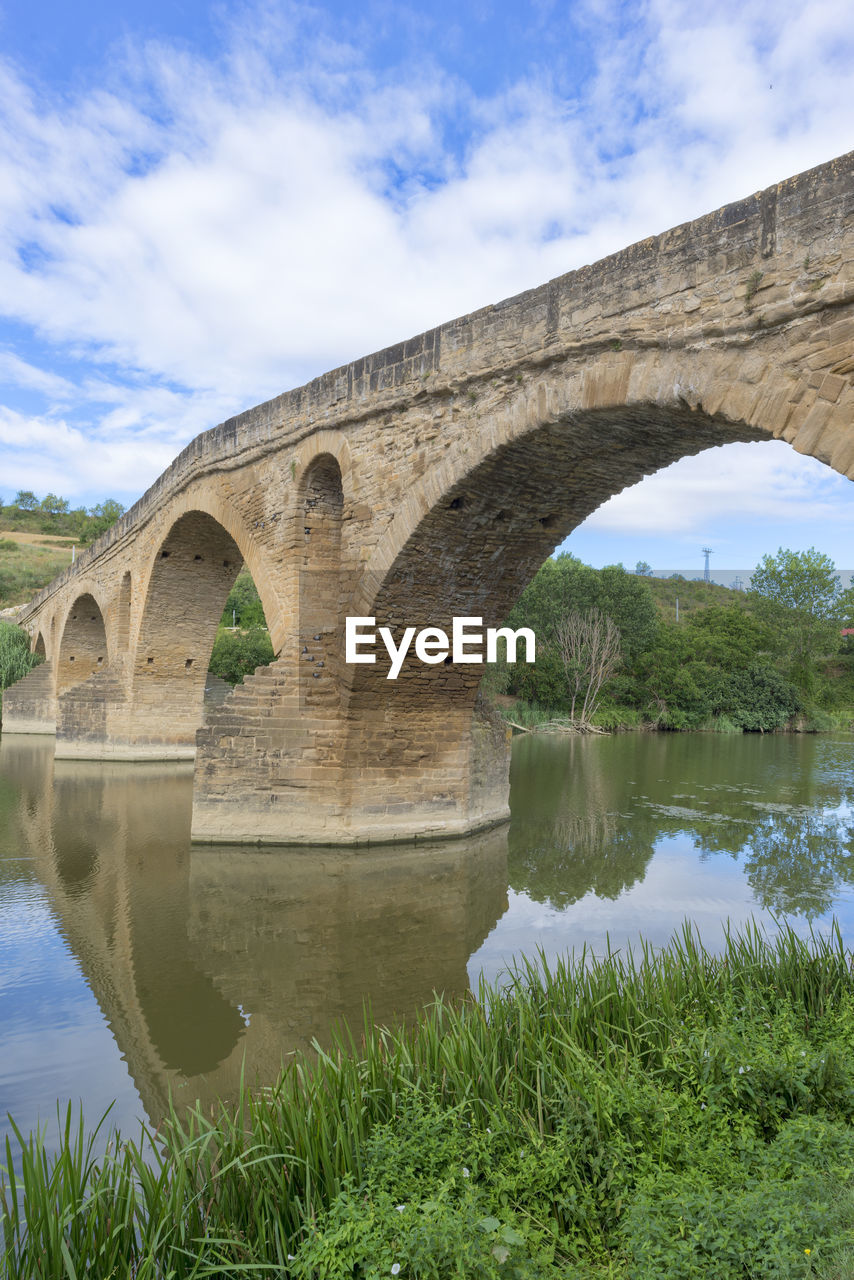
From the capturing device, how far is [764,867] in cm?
837

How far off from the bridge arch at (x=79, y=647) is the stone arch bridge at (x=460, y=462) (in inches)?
447

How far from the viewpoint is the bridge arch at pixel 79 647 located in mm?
23906

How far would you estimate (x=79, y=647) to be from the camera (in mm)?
24203

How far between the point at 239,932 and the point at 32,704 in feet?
66.9

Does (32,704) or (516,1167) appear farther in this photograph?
(32,704)

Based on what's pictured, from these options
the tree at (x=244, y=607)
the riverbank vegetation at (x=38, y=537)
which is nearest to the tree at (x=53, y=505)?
the riverbank vegetation at (x=38, y=537)

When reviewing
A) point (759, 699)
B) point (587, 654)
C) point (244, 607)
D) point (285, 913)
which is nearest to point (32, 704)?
point (587, 654)

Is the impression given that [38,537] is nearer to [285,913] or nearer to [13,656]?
[13,656]

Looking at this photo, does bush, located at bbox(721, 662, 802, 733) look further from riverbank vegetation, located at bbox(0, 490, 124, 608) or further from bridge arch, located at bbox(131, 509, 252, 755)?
riverbank vegetation, located at bbox(0, 490, 124, 608)

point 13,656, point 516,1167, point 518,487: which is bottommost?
point 516,1167

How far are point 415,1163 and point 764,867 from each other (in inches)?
260

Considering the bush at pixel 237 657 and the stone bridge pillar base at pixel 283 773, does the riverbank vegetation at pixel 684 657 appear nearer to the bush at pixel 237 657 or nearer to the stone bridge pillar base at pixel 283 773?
the bush at pixel 237 657

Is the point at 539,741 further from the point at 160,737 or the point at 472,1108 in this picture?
the point at 472,1108

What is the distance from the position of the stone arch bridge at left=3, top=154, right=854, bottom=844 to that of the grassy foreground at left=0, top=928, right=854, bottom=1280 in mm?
2885
